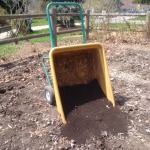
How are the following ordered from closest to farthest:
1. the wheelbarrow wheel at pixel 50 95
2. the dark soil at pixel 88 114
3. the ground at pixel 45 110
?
the ground at pixel 45 110 < the dark soil at pixel 88 114 < the wheelbarrow wheel at pixel 50 95

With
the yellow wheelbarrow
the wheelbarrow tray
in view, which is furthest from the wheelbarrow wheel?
the wheelbarrow tray

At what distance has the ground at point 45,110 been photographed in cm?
267

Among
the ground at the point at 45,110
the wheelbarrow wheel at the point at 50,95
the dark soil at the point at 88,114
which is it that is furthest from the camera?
the wheelbarrow wheel at the point at 50,95

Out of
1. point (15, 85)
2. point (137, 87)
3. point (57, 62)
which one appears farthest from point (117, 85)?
point (15, 85)

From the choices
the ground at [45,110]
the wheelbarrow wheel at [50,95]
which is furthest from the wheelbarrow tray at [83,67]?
the ground at [45,110]

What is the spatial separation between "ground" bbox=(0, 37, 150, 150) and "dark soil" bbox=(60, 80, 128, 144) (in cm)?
8

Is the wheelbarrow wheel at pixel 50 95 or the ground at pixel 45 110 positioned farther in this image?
the wheelbarrow wheel at pixel 50 95

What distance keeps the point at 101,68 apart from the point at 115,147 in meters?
1.23

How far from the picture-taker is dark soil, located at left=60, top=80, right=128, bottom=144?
2836 mm

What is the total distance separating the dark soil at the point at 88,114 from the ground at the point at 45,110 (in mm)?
78

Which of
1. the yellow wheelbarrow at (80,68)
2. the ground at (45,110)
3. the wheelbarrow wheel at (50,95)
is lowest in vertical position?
the ground at (45,110)

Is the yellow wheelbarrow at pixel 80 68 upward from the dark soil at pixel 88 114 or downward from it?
upward

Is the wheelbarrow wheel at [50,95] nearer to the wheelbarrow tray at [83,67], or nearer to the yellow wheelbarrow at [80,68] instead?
the yellow wheelbarrow at [80,68]

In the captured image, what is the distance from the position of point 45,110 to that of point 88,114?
2.06ft
